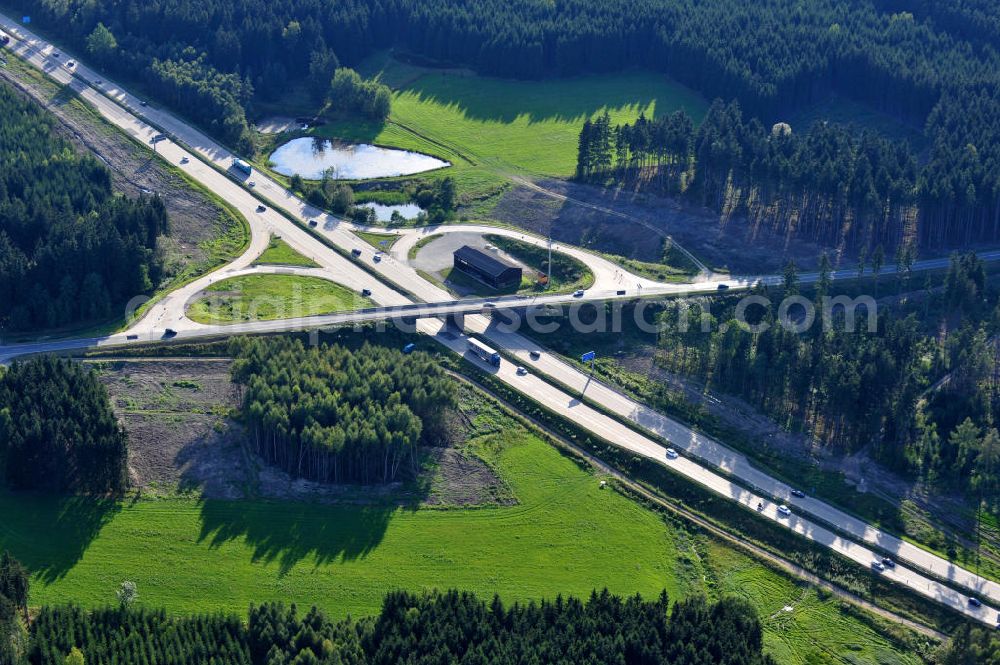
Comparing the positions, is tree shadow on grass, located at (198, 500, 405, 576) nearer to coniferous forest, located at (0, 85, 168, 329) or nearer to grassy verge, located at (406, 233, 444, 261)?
coniferous forest, located at (0, 85, 168, 329)

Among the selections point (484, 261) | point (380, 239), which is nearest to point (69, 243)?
point (380, 239)

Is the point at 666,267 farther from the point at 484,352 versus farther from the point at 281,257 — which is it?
the point at 281,257

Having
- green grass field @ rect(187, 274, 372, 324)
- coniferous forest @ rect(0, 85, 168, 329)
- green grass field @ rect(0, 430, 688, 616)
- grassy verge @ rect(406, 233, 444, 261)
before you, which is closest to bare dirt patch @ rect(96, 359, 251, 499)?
green grass field @ rect(0, 430, 688, 616)

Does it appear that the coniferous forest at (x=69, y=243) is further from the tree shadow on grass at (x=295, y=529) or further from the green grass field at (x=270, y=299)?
the tree shadow on grass at (x=295, y=529)

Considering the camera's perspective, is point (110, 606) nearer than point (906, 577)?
Yes

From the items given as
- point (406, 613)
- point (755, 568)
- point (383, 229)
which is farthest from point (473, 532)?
point (383, 229)

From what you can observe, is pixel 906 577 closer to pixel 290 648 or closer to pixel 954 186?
pixel 290 648
